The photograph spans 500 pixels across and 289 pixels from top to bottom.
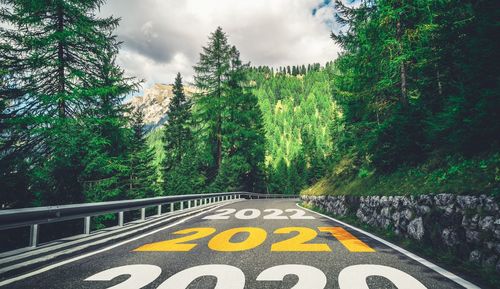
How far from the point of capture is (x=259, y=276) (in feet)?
12.3

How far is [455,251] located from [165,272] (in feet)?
15.5

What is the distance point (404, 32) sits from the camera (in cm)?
1252

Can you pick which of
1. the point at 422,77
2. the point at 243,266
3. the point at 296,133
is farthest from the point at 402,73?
the point at 296,133

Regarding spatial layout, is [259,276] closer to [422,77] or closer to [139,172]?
[422,77]

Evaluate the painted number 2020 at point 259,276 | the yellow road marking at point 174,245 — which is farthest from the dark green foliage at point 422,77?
the yellow road marking at point 174,245

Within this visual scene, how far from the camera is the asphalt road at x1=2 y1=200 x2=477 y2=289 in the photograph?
3.48 m

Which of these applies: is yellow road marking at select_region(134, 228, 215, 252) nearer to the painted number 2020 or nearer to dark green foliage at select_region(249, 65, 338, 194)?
the painted number 2020

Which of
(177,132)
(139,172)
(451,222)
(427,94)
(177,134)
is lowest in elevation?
(451,222)

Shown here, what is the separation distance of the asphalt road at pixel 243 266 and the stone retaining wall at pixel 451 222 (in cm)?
73

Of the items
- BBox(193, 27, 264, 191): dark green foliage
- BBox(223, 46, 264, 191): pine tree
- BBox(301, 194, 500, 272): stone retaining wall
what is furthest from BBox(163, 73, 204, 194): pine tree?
BBox(301, 194, 500, 272): stone retaining wall

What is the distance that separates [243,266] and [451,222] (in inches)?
150

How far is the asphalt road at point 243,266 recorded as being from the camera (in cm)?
348

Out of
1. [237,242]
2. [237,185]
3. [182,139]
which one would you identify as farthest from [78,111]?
[182,139]

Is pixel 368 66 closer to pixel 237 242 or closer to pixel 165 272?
pixel 237 242
